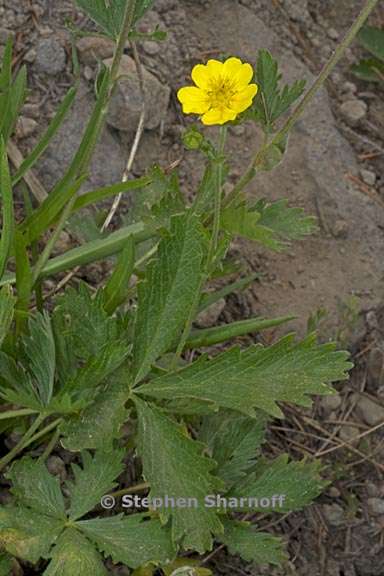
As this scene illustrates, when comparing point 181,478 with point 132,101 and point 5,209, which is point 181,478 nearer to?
point 5,209

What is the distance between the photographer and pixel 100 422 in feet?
5.42

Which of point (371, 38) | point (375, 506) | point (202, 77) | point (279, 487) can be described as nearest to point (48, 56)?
point (202, 77)

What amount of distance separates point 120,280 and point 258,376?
0.37 metres

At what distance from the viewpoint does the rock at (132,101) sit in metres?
2.42

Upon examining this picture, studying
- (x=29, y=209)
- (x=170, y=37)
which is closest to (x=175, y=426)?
(x=29, y=209)

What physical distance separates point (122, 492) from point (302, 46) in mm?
1535

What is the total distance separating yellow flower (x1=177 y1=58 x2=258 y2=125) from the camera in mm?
1555

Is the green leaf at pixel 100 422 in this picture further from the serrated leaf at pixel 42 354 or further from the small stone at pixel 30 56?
the small stone at pixel 30 56

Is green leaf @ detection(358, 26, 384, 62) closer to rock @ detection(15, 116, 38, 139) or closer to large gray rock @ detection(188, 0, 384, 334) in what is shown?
large gray rock @ detection(188, 0, 384, 334)

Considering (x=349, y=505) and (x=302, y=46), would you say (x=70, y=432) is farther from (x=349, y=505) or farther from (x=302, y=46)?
(x=302, y=46)

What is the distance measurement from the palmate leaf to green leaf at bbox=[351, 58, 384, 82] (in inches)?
55.5

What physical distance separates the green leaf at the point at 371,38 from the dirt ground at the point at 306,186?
68 millimetres

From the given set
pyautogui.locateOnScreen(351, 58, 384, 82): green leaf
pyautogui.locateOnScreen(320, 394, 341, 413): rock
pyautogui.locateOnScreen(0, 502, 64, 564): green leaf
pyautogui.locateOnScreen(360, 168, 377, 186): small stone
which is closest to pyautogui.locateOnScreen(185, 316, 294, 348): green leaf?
pyautogui.locateOnScreen(320, 394, 341, 413): rock

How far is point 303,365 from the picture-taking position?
1672mm
